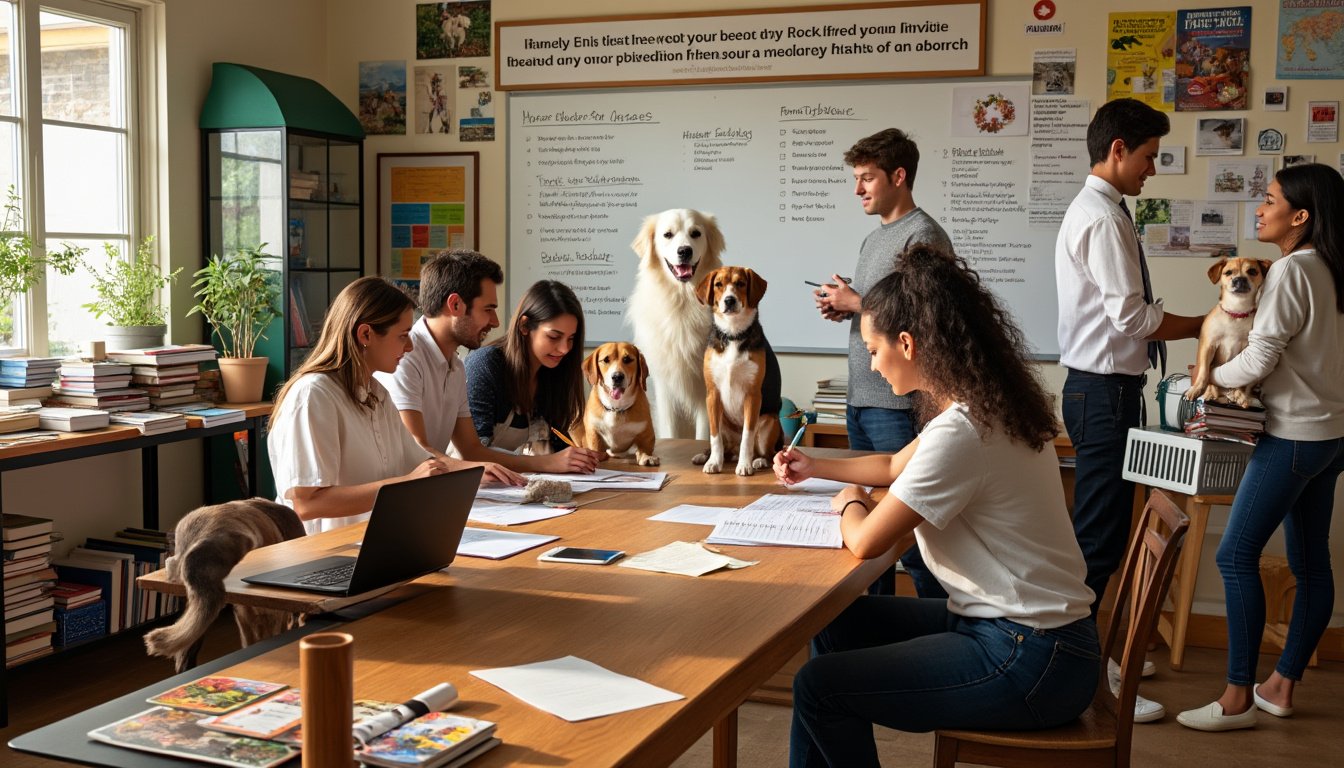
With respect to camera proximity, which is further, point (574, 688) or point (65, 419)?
point (65, 419)

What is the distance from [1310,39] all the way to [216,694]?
4.14m

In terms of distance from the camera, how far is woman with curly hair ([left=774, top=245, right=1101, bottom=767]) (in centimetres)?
182

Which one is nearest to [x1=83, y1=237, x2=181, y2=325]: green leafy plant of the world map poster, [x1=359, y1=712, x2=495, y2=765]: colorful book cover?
[x1=359, y1=712, x2=495, y2=765]: colorful book cover

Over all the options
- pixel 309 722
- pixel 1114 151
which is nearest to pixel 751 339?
pixel 1114 151

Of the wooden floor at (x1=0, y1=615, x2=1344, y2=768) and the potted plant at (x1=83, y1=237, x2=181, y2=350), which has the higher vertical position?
the potted plant at (x1=83, y1=237, x2=181, y2=350)

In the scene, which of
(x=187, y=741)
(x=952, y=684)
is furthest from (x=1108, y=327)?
(x=187, y=741)

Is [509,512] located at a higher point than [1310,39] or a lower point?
lower

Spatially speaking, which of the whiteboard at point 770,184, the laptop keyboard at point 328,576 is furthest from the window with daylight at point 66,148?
the laptop keyboard at point 328,576

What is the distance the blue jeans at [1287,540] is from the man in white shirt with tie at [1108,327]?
0.28 m

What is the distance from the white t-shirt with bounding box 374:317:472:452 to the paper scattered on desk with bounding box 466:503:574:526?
17.0 inches

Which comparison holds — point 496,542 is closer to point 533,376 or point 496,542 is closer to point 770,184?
point 533,376

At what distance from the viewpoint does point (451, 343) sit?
2949mm

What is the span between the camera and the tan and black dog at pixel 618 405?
2.95 metres

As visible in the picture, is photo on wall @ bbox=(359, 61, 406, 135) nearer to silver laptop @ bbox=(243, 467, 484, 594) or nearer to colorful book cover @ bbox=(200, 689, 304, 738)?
silver laptop @ bbox=(243, 467, 484, 594)
